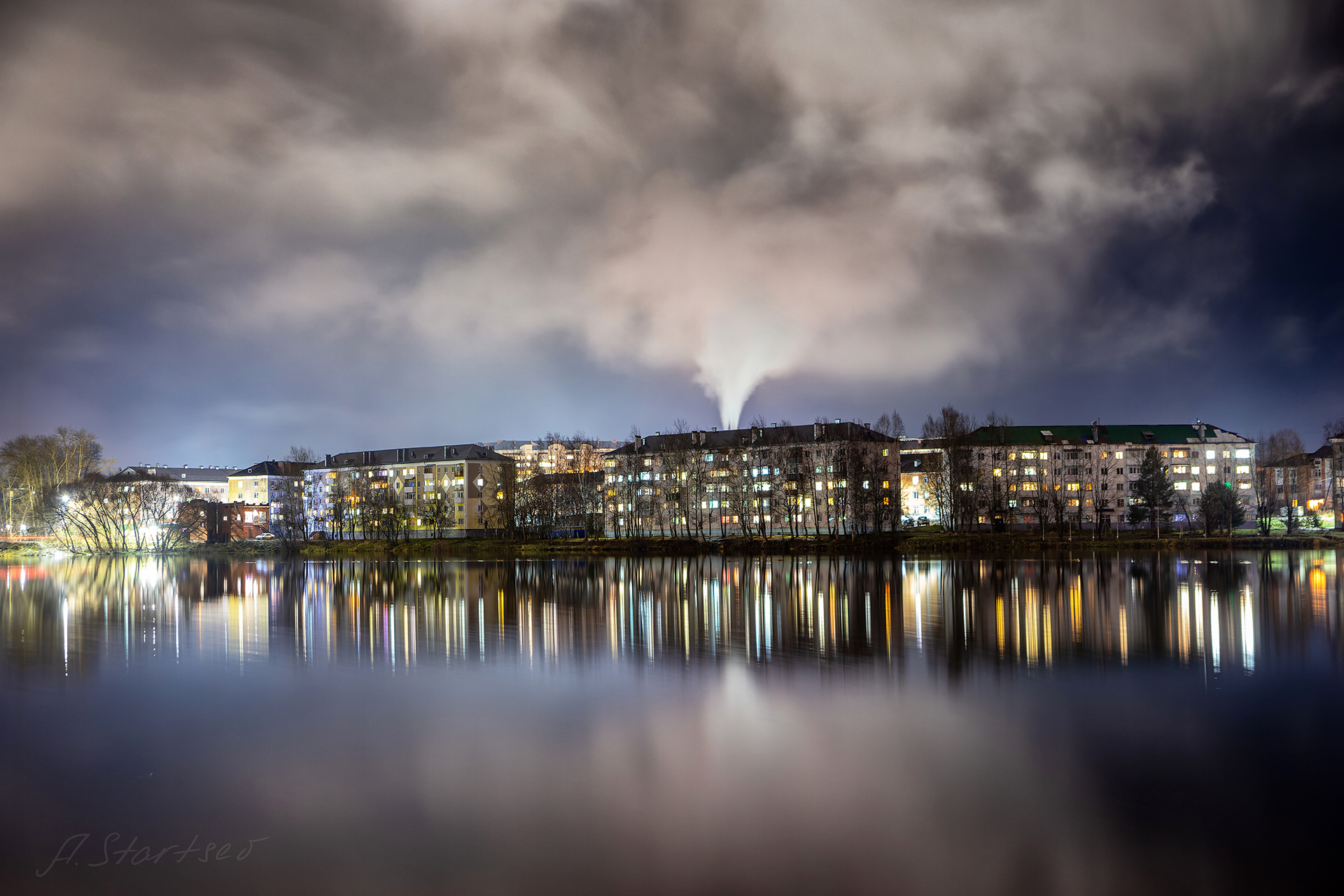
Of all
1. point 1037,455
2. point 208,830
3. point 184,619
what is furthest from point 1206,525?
point 208,830

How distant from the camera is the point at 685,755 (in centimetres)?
1229

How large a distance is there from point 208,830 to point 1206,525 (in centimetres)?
9334

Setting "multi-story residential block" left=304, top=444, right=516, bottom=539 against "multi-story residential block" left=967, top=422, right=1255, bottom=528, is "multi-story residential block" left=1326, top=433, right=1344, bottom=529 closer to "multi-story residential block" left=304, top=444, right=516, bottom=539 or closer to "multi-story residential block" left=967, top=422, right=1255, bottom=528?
"multi-story residential block" left=967, top=422, right=1255, bottom=528

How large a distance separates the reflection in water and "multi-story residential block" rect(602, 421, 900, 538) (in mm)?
31035

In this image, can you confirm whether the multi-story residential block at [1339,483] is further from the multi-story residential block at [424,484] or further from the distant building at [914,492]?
the multi-story residential block at [424,484]

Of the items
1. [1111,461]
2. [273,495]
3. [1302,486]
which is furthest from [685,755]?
[1302,486]

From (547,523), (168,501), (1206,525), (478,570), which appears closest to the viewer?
(478,570)

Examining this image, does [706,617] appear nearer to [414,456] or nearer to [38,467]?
[38,467]

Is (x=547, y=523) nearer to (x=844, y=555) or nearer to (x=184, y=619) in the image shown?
(x=844, y=555)

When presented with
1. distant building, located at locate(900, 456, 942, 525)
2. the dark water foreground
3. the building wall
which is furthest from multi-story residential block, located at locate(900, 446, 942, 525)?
the building wall

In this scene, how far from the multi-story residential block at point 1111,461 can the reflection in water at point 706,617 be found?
63.4m

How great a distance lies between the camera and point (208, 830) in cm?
955

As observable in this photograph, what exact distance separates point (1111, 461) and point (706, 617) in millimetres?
113620

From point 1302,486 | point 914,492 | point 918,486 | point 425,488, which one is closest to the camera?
point 1302,486
